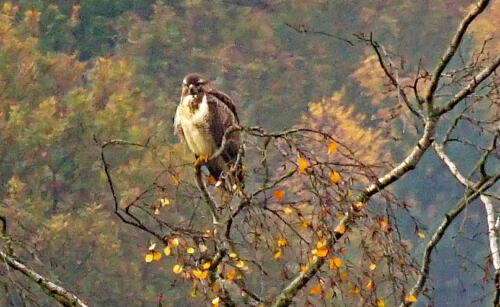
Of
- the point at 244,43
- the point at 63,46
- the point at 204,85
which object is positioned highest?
the point at 244,43

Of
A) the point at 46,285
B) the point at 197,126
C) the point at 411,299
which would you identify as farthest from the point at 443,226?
the point at 197,126

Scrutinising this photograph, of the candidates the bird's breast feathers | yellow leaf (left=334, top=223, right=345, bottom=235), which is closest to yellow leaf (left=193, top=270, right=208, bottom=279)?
yellow leaf (left=334, top=223, right=345, bottom=235)

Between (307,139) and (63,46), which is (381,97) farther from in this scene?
(307,139)

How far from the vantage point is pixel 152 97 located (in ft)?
106

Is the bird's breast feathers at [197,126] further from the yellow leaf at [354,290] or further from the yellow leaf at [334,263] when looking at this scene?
the yellow leaf at [334,263]

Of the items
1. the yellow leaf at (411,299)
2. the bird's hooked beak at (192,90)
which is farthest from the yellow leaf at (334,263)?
the bird's hooked beak at (192,90)

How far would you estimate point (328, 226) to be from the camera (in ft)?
18.7

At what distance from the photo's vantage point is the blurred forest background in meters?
22.9

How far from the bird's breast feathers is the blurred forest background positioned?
6644 millimetres

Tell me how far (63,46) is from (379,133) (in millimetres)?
7999

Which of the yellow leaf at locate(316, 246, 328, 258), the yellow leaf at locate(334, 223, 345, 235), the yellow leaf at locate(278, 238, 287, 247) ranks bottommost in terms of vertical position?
the yellow leaf at locate(278, 238, 287, 247)

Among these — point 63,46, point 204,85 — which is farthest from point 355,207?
point 63,46

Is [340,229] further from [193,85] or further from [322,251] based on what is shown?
[193,85]

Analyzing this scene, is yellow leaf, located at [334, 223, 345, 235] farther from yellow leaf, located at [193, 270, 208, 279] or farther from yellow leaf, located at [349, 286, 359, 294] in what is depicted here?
yellow leaf, located at [193, 270, 208, 279]
